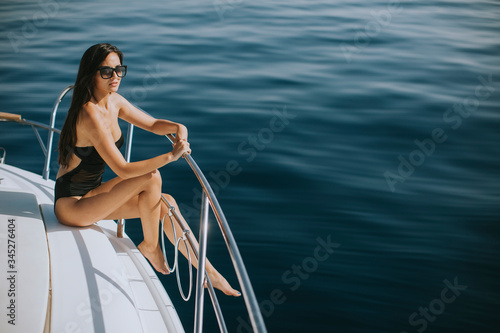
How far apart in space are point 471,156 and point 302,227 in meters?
2.63

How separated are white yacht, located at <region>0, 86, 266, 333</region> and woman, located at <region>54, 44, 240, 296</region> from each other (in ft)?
0.36

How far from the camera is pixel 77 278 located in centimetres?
220

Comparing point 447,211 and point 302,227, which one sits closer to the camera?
point 302,227

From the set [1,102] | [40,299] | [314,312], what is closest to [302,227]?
[314,312]

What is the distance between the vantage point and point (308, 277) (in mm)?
4301

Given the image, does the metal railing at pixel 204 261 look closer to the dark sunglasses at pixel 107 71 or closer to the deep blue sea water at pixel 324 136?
the dark sunglasses at pixel 107 71

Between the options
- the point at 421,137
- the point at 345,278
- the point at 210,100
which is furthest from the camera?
the point at 210,100

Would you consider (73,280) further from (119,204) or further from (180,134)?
(180,134)

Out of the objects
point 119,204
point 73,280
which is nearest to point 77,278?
point 73,280

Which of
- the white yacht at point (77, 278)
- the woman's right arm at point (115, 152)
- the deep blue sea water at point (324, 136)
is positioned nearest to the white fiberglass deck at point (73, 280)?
the white yacht at point (77, 278)

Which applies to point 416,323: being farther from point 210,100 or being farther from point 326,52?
point 326,52

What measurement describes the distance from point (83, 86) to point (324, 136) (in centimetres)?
436

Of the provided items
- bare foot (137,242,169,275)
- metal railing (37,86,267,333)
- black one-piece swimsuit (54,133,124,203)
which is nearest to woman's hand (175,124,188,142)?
metal railing (37,86,267,333)

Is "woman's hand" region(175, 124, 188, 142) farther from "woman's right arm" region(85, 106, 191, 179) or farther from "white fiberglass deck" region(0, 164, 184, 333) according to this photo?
"white fiberglass deck" region(0, 164, 184, 333)
